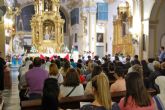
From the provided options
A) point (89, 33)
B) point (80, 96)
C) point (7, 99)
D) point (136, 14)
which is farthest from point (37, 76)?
point (89, 33)

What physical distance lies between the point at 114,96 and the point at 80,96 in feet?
1.86

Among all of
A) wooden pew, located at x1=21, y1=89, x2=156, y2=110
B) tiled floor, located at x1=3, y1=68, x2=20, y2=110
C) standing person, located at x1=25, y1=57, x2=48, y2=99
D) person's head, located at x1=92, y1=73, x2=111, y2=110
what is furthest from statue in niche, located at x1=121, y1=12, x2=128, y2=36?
person's head, located at x1=92, y1=73, x2=111, y2=110

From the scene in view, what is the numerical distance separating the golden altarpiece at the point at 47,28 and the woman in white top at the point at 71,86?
2078 centimetres

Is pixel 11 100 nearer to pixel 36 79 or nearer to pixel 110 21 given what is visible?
pixel 36 79

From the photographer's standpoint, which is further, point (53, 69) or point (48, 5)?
point (48, 5)

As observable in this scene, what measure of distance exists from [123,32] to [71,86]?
62.4 feet

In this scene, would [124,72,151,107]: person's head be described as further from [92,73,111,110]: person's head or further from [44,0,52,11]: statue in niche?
[44,0,52,11]: statue in niche

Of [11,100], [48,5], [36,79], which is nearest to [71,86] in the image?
[36,79]

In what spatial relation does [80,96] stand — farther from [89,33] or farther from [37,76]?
[89,33]

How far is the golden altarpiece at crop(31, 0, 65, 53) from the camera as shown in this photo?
87.1 feet

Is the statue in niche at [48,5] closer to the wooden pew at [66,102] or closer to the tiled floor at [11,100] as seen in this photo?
the tiled floor at [11,100]

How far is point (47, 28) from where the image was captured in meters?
27.3

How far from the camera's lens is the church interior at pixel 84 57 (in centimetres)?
397

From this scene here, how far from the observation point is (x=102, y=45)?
3050 cm
